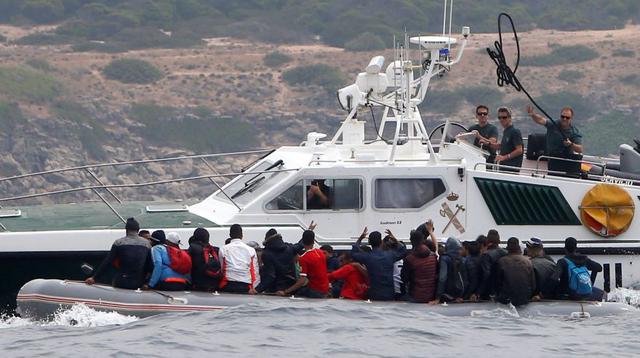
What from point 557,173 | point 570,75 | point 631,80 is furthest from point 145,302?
point 631,80

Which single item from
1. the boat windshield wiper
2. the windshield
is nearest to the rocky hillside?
the windshield

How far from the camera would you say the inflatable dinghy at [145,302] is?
1905cm

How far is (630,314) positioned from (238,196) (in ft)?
16.6

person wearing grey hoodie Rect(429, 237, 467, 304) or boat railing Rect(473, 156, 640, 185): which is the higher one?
boat railing Rect(473, 156, 640, 185)

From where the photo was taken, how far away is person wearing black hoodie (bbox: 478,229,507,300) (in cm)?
1942

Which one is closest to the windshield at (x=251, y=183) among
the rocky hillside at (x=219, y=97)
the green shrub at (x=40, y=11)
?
the rocky hillside at (x=219, y=97)

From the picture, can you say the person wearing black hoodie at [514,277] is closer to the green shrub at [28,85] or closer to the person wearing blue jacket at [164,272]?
the person wearing blue jacket at [164,272]

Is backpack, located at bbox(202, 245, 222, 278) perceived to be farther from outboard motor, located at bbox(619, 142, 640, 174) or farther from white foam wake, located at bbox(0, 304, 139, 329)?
outboard motor, located at bbox(619, 142, 640, 174)

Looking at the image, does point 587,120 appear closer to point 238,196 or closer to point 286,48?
point 286,48

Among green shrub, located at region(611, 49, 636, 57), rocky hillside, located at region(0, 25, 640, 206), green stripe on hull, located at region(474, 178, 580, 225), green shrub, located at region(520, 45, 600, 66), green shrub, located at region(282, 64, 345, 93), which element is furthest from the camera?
green shrub, located at region(611, 49, 636, 57)

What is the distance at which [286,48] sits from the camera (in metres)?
61.2

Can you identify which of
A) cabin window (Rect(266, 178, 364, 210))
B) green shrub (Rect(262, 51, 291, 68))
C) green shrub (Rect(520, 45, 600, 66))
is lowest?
cabin window (Rect(266, 178, 364, 210))

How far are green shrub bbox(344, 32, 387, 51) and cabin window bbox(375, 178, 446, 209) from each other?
130ft

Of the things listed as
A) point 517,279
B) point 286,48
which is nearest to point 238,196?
point 517,279
